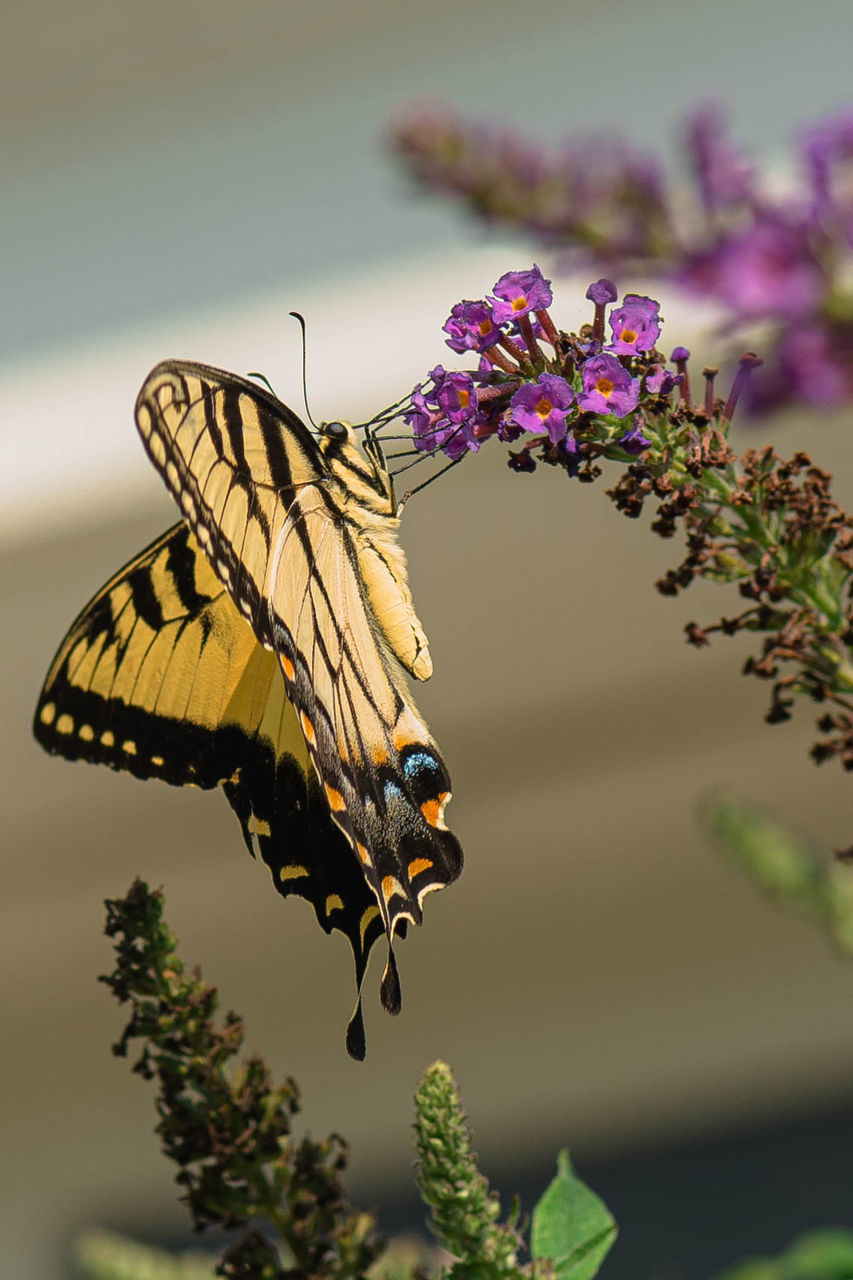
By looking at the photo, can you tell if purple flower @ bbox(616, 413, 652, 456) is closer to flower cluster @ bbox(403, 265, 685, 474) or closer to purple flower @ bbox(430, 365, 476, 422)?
flower cluster @ bbox(403, 265, 685, 474)

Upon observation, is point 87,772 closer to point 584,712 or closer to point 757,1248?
point 584,712

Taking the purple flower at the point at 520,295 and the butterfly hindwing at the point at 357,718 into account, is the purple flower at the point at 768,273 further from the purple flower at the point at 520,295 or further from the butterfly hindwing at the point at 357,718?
the butterfly hindwing at the point at 357,718

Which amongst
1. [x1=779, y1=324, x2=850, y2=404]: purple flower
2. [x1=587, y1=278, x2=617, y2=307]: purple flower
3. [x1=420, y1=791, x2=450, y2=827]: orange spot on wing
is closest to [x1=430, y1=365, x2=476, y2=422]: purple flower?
[x1=587, y1=278, x2=617, y2=307]: purple flower

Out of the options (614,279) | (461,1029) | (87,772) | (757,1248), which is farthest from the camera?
(461,1029)

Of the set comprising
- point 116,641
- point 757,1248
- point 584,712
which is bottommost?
point 757,1248

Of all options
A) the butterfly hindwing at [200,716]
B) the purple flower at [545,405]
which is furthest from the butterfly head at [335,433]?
the purple flower at [545,405]

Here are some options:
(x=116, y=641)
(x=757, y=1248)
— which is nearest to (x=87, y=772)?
(x=757, y=1248)
